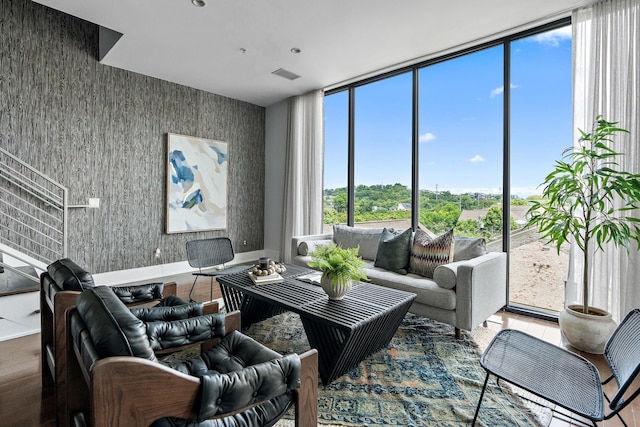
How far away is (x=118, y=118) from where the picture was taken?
A: 4.32 metres

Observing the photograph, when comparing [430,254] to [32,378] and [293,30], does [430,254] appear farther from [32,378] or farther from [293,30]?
[32,378]

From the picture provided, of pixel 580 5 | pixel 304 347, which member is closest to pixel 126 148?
pixel 304 347

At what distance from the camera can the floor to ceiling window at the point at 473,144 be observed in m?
3.27

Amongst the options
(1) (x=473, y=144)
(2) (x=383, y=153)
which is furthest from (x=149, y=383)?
(2) (x=383, y=153)

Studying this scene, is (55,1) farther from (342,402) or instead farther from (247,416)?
(342,402)

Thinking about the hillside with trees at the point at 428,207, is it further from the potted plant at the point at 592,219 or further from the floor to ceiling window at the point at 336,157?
the potted plant at the point at 592,219

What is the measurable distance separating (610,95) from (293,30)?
296 cm

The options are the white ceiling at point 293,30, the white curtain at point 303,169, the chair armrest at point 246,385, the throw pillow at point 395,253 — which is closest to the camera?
the chair armrest at point 246,385

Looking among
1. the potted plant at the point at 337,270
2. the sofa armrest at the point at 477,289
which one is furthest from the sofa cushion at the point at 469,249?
the potted plant at the point at 337,270

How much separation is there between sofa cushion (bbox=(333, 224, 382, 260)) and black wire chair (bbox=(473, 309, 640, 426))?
220 centimetres

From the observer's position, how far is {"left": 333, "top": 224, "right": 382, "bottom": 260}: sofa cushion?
3.89 m

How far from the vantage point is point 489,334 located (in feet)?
9.20

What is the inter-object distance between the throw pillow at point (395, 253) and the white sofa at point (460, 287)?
0.25 ft

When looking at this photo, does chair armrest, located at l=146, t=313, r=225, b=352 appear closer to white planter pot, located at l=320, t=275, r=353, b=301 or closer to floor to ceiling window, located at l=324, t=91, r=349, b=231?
white planter pot, located at l=320, t=275, r=353, b=301
